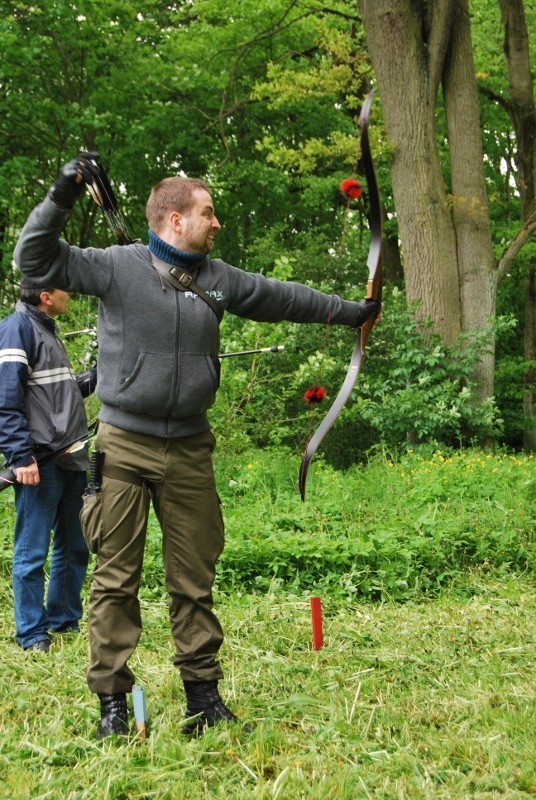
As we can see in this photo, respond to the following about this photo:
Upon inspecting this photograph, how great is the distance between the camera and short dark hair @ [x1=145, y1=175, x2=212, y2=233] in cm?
348

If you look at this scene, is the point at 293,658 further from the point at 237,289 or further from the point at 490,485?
the point at 490,485

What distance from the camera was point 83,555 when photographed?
4.92 meters

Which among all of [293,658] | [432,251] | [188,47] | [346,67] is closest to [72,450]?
[293,658]

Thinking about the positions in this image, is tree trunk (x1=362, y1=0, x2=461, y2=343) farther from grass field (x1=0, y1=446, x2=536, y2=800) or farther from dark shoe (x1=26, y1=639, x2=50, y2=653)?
dark shoe (x1=26, y1=639, x2=50, y2=653)

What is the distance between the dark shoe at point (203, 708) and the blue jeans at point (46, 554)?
137 centimetres

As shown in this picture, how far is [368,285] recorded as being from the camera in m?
4.18

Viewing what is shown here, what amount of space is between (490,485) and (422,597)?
7.51 feet

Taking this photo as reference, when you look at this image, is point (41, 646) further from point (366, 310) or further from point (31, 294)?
point (366, 310)

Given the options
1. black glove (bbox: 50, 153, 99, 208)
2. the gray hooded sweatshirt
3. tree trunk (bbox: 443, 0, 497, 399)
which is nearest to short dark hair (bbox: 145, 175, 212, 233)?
the gray hooded sweatshirt

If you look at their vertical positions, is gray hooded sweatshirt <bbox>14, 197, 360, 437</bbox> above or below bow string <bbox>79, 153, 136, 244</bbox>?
below

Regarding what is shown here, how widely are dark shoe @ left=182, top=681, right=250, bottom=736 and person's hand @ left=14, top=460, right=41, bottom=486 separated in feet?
4.76

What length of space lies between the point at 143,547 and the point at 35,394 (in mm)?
1510

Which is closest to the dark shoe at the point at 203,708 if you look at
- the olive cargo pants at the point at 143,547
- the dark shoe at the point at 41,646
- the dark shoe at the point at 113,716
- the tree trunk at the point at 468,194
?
the olive cargo pants at the point at 143,547

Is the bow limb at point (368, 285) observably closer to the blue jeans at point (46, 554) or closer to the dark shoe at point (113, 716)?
the dark shoe at point (113, 716)
